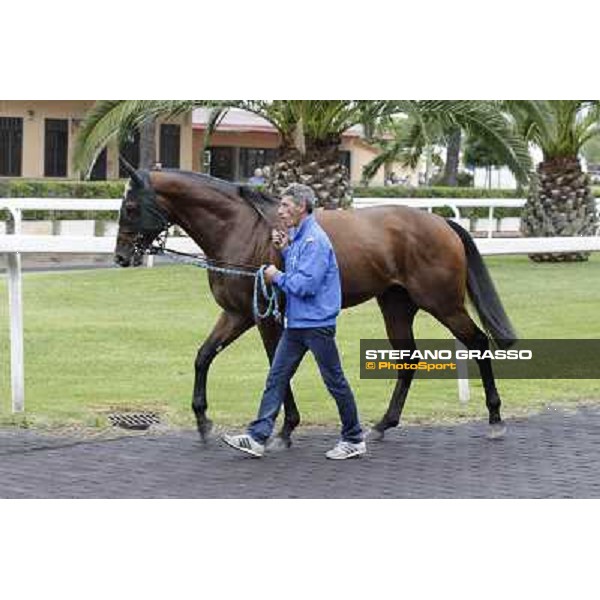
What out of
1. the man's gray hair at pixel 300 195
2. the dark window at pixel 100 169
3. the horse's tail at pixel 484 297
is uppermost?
the man's gray hair at pixel 300 195

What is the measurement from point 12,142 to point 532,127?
10318 mm

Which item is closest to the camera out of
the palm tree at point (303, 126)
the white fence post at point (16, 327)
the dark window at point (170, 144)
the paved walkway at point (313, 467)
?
the paved walkway at point (313, 467)

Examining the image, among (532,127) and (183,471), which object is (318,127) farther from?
(183,471)

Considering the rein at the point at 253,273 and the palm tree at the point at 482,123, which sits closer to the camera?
the rein at the point at 253,273

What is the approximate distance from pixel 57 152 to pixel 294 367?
807 inches

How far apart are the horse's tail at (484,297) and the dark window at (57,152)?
60.7ft

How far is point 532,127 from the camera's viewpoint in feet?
74.4

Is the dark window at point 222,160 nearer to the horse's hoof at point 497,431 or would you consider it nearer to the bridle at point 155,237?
the horse's hoof at point 497,431

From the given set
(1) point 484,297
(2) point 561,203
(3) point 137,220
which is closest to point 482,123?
(2) point 561,203

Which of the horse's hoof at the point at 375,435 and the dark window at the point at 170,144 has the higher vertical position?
the dark window at the point at 170,144

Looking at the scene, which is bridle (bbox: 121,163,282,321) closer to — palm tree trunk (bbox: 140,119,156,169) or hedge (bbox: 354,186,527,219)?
palm tree trunk (bbox: 140,119,156,169)

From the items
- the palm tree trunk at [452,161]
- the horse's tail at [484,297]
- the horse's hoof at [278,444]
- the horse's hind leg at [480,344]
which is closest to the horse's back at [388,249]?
the horse's tail at [484,297]

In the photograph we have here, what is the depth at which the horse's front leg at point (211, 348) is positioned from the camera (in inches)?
330

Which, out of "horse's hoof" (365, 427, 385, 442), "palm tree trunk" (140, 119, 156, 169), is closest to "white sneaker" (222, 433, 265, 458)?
"horse's hoof" (365, 427, 385, 442)
